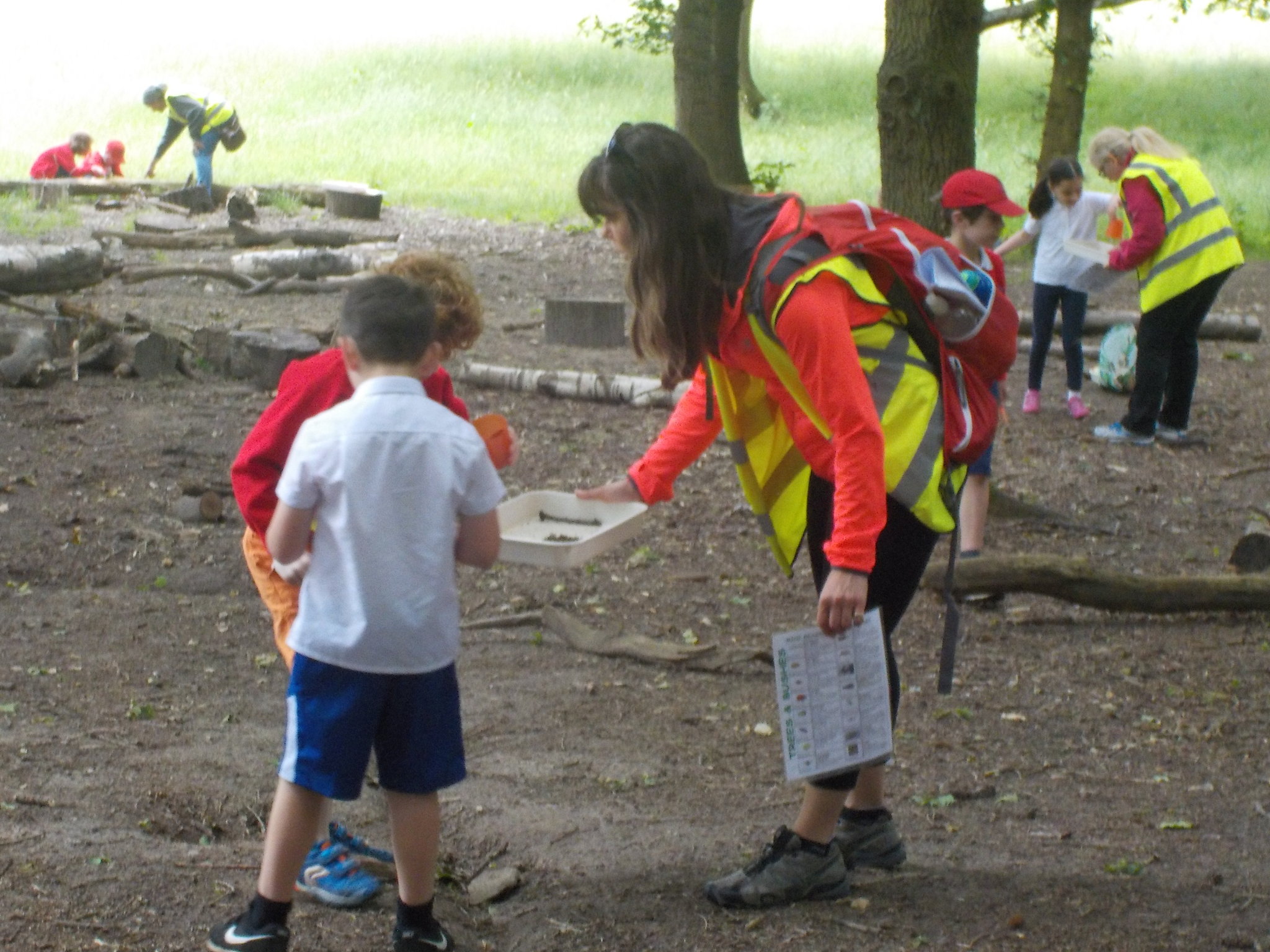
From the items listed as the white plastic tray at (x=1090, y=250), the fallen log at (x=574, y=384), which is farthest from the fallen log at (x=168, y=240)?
the white plastic tray at (x=1090, y=250)

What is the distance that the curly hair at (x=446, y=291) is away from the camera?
3.22m

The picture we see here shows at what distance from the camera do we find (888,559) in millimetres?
3135

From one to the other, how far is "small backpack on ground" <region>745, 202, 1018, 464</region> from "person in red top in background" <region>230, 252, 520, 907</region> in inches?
28.3

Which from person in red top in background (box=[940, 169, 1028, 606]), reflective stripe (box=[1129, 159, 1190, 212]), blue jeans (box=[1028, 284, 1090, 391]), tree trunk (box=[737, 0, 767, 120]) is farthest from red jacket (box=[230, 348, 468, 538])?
tree trunk (box=[737, 0, 767, 120])

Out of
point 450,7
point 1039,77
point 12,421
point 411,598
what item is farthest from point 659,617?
point 450,7

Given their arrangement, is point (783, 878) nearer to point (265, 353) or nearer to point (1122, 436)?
point (1122, 436)

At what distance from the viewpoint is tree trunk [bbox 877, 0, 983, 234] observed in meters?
7.61

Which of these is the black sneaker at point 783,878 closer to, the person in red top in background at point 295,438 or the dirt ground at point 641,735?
the dirt ground at point 641,735

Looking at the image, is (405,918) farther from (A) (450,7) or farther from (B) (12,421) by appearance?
(A) (450,7)

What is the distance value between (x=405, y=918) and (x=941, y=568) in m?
3.34

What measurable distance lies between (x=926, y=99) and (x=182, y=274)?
25.4 feet

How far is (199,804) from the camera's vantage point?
379 cm

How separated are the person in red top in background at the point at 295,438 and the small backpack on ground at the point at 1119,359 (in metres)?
7.45

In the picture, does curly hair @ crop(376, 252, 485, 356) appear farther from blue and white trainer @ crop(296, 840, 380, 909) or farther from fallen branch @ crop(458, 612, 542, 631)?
fallen branch @ crop(458, 612, 542, 631)
